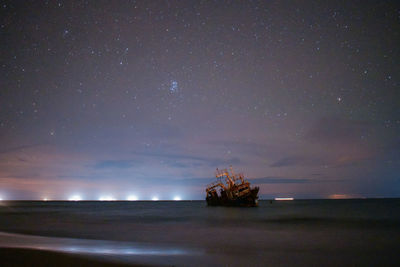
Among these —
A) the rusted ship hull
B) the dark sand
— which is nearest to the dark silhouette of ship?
the rusted ship hull

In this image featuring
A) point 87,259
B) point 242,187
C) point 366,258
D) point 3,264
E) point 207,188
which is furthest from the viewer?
point 207,188

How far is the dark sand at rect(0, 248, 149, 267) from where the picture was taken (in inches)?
367

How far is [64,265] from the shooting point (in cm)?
918

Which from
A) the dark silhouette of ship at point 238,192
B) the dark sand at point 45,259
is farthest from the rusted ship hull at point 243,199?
the dark sand at point 45,259

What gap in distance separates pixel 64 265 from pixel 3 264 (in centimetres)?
172

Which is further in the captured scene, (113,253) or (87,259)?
(113,253)

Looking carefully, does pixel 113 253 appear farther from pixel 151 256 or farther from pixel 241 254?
pixel 241 254

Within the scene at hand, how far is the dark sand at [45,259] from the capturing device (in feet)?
30.6

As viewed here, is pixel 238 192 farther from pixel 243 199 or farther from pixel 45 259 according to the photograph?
pixel 45 259

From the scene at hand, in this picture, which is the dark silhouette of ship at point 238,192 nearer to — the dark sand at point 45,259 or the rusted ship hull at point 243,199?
the rusted ship hull at point 243,199

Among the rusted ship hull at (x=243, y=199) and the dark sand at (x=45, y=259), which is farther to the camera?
the rusted ship hull at (x=243, y=199)

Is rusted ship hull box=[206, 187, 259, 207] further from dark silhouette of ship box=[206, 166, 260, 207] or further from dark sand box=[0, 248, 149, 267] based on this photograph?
dark sand box=[0, 248, 149, 267]

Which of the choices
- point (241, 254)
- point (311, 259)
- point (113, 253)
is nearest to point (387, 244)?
point (311, 259)

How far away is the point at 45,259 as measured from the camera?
996 cm
